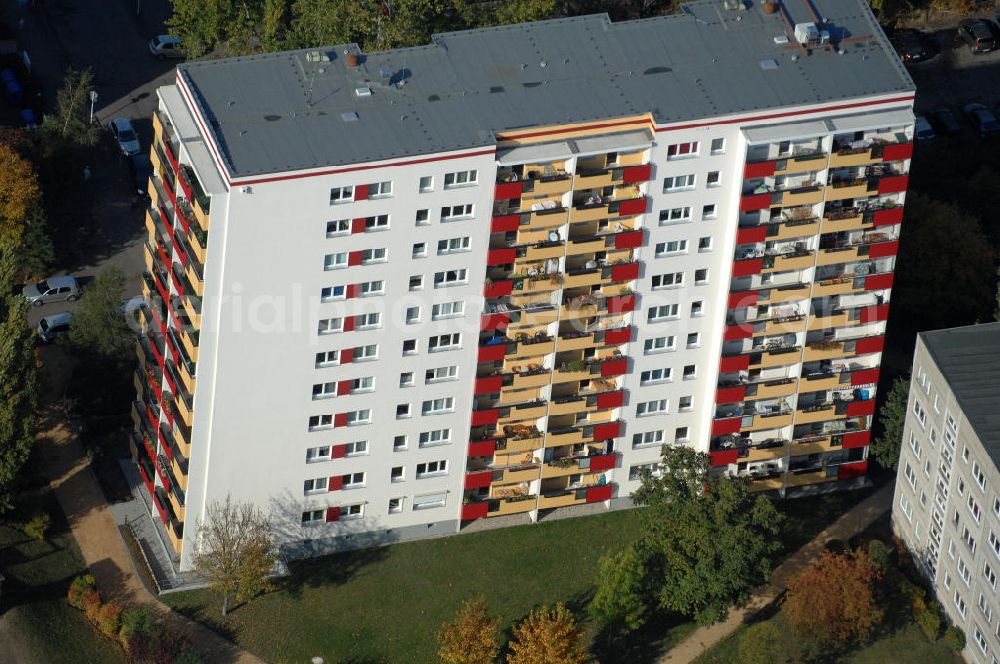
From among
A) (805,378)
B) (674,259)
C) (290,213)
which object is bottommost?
(805,378)

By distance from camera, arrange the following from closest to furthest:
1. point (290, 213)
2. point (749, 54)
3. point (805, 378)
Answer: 1. point (290, 213)
2. point (749, 54)
3. point (805, 378)

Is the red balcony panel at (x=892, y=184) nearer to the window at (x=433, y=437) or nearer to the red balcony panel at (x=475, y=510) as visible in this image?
the window at (x=433, y=437)

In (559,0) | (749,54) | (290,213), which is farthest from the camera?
(559,0)

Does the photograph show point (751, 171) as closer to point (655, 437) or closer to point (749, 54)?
point (749, 54)

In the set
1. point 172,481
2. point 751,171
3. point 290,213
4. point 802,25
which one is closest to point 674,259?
point 751,171

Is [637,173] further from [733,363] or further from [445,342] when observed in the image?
[733,363]

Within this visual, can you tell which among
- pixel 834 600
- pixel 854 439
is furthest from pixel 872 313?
pixel 834 600

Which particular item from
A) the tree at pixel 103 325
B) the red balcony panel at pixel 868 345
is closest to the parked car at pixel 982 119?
the red balcony panel at pixel 868 345
